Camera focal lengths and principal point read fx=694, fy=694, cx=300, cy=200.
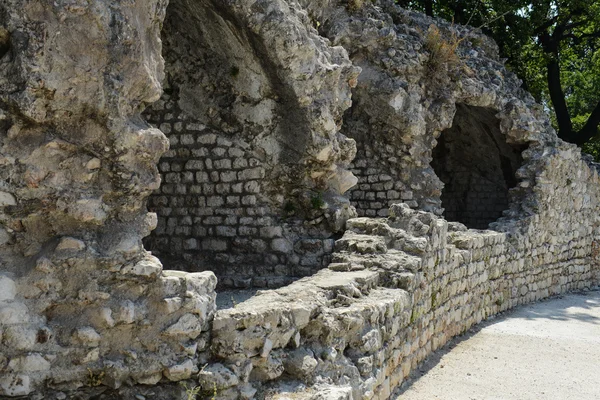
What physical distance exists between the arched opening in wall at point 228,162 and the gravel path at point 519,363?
1749 mm

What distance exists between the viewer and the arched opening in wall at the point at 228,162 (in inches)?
289

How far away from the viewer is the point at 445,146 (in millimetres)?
14344

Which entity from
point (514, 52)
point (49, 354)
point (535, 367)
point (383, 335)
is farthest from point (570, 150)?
point (49, 354)

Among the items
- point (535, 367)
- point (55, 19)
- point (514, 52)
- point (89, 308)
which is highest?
point (514, 52)

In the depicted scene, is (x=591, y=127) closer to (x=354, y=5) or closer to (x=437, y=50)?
(x=437, y=50)

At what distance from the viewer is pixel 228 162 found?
295 inches

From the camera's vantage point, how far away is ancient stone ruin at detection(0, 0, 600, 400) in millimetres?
4133

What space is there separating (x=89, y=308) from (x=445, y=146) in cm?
1115

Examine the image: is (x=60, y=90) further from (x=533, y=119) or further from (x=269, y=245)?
(x=533, y=119)

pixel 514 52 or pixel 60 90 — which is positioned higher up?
pixel 514 52

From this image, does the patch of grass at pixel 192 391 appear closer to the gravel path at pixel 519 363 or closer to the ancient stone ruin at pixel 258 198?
the ancient stone ruin at pixel 258 198

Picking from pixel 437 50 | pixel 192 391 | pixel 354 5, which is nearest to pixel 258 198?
pixel 192 391

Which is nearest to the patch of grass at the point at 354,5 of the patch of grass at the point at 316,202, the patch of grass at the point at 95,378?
the patch of grass at the point at 316,202

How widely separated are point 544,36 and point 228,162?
12953 millimetres
